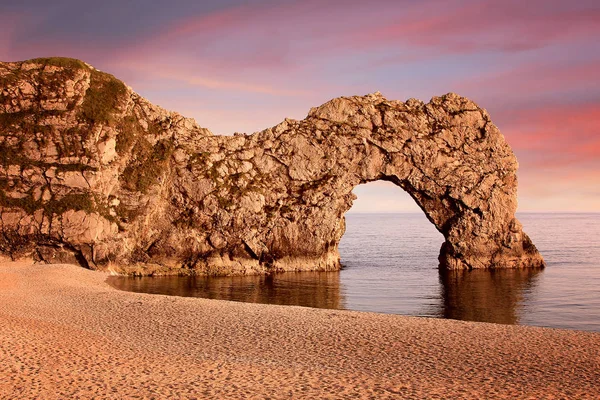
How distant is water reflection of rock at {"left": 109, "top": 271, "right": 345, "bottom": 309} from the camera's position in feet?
150

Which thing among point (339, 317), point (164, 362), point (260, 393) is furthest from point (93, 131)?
point (260, 393)

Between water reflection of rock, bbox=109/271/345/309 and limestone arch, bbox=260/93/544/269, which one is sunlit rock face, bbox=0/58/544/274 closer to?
limestone arch, bbox=260/93/544/269

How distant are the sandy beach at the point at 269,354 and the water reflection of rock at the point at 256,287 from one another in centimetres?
922

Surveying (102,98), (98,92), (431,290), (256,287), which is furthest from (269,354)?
(98,92)

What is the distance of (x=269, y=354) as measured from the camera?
77.4ft

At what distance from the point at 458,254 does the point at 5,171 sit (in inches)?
2030

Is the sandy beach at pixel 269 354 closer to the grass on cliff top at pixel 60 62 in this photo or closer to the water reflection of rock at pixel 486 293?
the water reflection of rock at pixel 486 293

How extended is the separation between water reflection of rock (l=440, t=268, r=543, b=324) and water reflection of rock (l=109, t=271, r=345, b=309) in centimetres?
929

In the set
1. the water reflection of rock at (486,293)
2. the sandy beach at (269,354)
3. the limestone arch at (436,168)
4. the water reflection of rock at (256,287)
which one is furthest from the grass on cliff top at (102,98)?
the water reflection of rock at (486,293)

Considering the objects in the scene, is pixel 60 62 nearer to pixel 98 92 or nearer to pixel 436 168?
pixel 98 92

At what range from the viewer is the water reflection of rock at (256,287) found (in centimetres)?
4569

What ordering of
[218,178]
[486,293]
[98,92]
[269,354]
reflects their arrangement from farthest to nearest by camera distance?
[218,178], [98,92], [486,293], [269,354]

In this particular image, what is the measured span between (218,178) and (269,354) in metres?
42.8

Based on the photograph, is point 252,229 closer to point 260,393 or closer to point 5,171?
point 5,171
